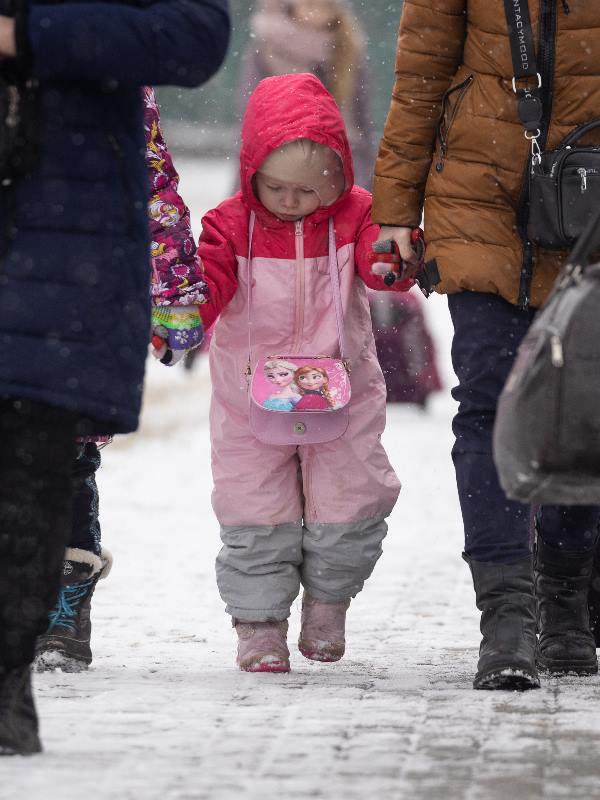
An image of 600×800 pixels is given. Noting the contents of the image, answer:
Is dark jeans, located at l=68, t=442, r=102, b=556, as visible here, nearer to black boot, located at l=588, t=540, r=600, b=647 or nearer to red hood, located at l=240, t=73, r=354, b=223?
red hood, located at l=240, t=73, r=354, b=223

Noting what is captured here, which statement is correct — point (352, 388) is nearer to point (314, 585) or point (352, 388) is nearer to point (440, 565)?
point (314, 585)

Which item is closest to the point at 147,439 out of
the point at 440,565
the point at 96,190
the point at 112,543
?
the point at 112,543

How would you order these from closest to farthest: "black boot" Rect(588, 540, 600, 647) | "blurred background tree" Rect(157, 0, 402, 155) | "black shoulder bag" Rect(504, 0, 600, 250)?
1. "black shoulder bag" Rect(504, 0, 600, 250)
2. "black boot" Rect(588, 540, 600, 647)
3. "blurred background tree" Rect(157, 0, 402, 155)

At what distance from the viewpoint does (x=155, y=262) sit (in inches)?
179

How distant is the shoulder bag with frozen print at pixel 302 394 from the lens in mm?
4703

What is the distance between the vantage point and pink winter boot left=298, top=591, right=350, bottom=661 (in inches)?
193

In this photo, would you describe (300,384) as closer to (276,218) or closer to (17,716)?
(276,218)

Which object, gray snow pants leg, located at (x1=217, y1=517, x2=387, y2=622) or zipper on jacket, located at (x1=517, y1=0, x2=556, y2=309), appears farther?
gray snow pants leg, located at (x1=217, y1=517, x2=387, y2=622)

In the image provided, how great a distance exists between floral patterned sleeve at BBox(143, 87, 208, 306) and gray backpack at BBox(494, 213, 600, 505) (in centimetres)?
114

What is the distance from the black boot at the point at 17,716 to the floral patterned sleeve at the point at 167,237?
1.34 meters

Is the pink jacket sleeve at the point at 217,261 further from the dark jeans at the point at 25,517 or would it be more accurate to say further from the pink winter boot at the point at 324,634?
the dark jeans at the point at 25,517

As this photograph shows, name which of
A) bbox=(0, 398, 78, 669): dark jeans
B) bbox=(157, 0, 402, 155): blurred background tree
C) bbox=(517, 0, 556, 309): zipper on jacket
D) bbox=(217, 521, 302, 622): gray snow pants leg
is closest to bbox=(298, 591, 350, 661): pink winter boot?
bbox=(217, 521, 302, 622): gray snow pants leg

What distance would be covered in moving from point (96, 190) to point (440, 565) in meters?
3.81

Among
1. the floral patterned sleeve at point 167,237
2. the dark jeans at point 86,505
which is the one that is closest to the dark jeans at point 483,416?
the floral patterned sleeve at point 167,237
